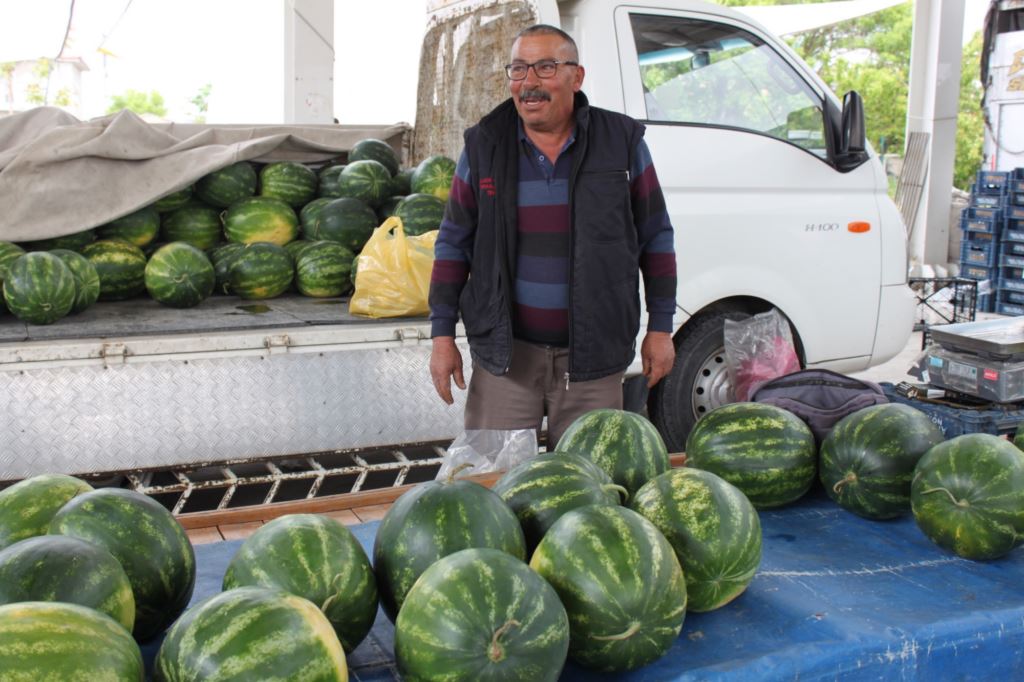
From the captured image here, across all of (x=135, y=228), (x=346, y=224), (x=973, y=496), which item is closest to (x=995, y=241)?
(x=346, y=224)

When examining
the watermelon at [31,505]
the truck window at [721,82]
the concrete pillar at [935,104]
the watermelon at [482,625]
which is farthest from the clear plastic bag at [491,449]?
the concrete pillar at [935,104]

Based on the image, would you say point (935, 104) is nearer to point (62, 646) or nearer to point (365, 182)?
point (365, 182)

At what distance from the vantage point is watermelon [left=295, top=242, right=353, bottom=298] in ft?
16.2

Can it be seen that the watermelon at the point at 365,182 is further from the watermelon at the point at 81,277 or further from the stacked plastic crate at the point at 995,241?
the stacked plastic crate at the point at 995,241

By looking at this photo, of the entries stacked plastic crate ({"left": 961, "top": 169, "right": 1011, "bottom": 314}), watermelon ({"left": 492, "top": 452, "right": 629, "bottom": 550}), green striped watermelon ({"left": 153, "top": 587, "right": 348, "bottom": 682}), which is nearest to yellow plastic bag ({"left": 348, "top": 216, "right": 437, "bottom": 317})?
watermelon ({"left": 492, "top": 452, "right": 629, "bottom": 550})

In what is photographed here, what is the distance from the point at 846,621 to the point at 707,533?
305mm

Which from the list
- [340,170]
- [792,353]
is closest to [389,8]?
[340,170]

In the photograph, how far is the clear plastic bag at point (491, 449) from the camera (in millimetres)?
2965

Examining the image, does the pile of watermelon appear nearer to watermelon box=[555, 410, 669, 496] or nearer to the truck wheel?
the truck wheel

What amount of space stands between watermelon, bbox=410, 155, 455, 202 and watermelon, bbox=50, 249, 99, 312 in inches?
65.1

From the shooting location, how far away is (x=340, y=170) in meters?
5.62

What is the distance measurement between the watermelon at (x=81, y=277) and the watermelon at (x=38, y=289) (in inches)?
5.6

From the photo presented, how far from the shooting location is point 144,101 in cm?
3653

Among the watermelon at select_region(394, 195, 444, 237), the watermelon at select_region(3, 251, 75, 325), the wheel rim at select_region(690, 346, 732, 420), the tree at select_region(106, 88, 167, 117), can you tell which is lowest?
the wheel rim at select_region(690, 346, 732, 420)
